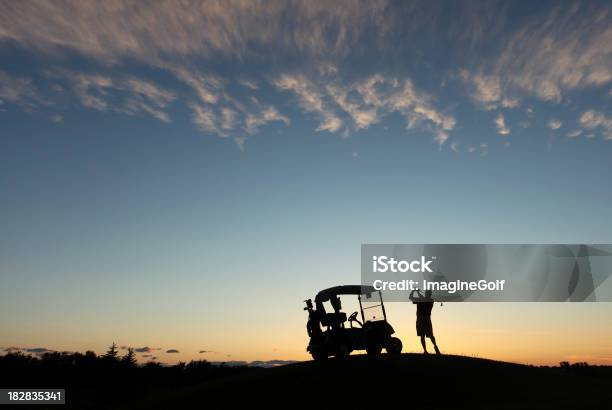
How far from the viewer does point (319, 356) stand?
21.1m

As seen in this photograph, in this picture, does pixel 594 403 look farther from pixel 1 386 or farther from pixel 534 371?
pixel 1 386

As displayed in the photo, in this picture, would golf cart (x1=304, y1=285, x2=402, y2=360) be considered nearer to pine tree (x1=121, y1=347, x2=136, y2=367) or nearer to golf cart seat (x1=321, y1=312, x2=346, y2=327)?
golf cart seat (x1=321, y1=312, x2=346, y2=327)

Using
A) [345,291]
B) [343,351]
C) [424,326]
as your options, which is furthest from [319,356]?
[424,326]

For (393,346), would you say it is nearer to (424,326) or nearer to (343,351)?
(424,326)

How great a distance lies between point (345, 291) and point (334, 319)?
1176 millimetres

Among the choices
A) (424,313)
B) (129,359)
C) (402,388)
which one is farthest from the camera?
(129,359)

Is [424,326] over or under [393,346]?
over

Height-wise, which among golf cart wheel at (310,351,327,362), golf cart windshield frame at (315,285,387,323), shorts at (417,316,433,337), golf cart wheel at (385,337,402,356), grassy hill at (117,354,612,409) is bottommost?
grassy hill at (117,354,612,409)

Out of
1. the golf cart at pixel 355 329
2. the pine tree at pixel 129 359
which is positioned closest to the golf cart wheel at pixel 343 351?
the golf cart at pixel 355 329

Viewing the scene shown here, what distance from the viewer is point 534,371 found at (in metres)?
19.1

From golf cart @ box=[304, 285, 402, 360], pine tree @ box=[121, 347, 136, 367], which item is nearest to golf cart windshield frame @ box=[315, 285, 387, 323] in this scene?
golf cart @ box=[304, 285, 402, 360]

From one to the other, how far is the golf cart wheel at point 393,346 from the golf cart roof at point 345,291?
2.09 m

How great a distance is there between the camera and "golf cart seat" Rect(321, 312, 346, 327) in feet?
68.0

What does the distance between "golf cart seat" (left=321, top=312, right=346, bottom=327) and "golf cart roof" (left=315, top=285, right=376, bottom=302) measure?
65 cm
